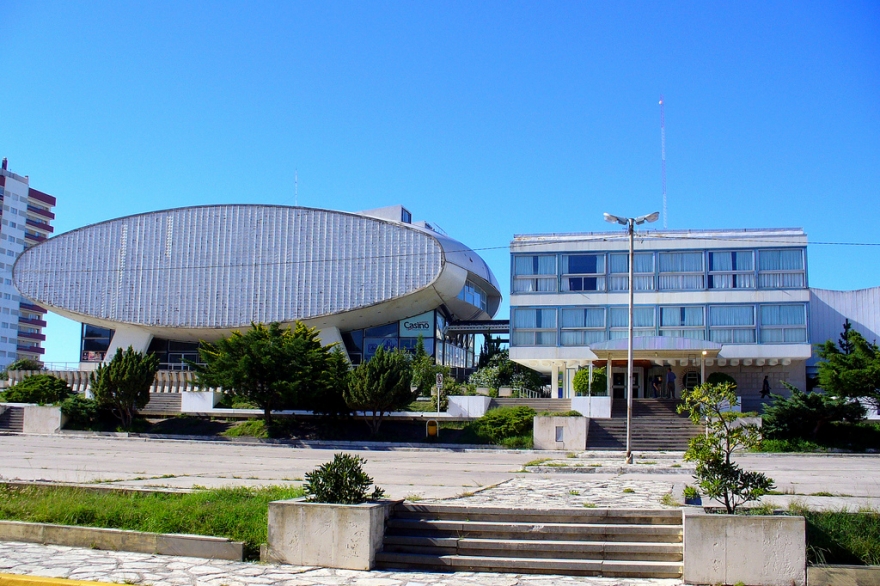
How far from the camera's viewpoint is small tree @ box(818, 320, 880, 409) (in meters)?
27.3

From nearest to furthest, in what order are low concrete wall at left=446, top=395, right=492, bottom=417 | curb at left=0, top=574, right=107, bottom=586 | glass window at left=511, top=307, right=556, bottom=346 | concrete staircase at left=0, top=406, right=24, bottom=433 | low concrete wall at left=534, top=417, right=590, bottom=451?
curb at left=0, top=574, right=107, bottom=586
low concrete wall at left=534, top=417, right=590, bottom=451
low concrete wall at left=446, top=395, right=492, bottom=417
concrete staircase at left=0, top=406, right=24, bottom=433
glass window at left=511, top=307, right=556, bottom=346

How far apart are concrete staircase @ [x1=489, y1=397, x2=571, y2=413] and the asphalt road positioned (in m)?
6.83

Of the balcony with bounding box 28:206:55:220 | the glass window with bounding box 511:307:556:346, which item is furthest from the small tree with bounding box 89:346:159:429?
the balcony with bounding box 28:206:55:220

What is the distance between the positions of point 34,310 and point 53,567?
104205mm

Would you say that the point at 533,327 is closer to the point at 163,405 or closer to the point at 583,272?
the point at 583,272

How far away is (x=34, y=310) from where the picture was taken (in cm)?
10281

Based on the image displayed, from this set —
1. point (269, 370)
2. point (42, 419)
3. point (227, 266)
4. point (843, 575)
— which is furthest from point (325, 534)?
point (227, 266)

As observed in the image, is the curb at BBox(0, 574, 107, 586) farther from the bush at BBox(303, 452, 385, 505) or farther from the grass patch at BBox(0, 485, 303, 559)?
the bush at BBox(303, 452, 385, 505)

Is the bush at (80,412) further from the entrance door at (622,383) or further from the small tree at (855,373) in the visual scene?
the small tree at (855,373)

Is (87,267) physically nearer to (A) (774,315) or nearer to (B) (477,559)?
(A) (774,315)

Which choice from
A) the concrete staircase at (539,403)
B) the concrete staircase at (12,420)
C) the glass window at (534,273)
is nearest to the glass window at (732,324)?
the glass window at (534,273)

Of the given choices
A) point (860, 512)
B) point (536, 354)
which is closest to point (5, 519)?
point (860, 512)

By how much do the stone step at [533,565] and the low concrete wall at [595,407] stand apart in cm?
2427

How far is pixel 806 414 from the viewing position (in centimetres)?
2795
